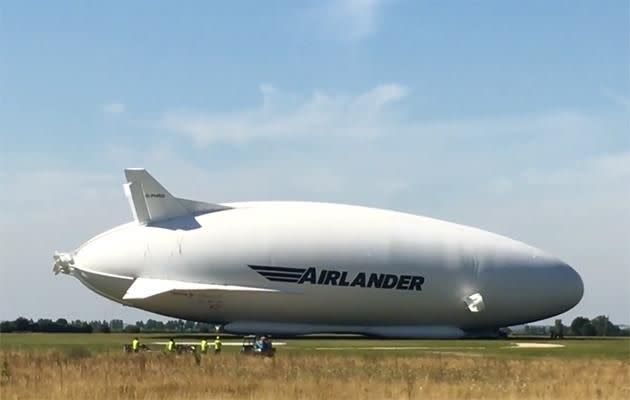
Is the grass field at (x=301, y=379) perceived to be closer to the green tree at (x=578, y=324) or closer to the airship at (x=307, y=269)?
the airship at (x=307, y=269)

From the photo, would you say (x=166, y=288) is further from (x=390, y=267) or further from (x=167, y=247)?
(x=390, y=267)

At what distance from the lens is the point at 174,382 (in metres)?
26.2

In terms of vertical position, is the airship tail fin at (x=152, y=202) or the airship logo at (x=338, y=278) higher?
the airship tail fin at (x=152, y=202)

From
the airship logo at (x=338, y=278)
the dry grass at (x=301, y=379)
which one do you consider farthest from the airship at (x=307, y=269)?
the dry grass at (x=301, y=379)

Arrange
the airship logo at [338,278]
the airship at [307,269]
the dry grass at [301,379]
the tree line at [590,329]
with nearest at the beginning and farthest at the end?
the dry grass at [301,379]
the airship at [307,269]
the airship logo at [338,278]
the tree line at [590,329]

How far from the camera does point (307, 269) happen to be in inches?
3036

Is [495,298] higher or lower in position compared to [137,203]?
lower

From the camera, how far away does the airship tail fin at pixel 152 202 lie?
78.3m

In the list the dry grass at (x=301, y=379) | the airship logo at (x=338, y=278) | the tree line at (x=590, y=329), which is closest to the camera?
the dry grass at (x=301, y=379)

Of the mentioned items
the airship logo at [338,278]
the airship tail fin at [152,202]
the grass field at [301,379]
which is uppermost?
the airship tail fin at [152,202]

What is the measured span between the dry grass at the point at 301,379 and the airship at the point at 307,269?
36.9 meters

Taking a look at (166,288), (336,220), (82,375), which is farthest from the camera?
(336,220)

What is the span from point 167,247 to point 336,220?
43.9 feet

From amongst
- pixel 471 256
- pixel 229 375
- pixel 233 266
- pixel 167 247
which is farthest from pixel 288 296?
pixel 229 375
